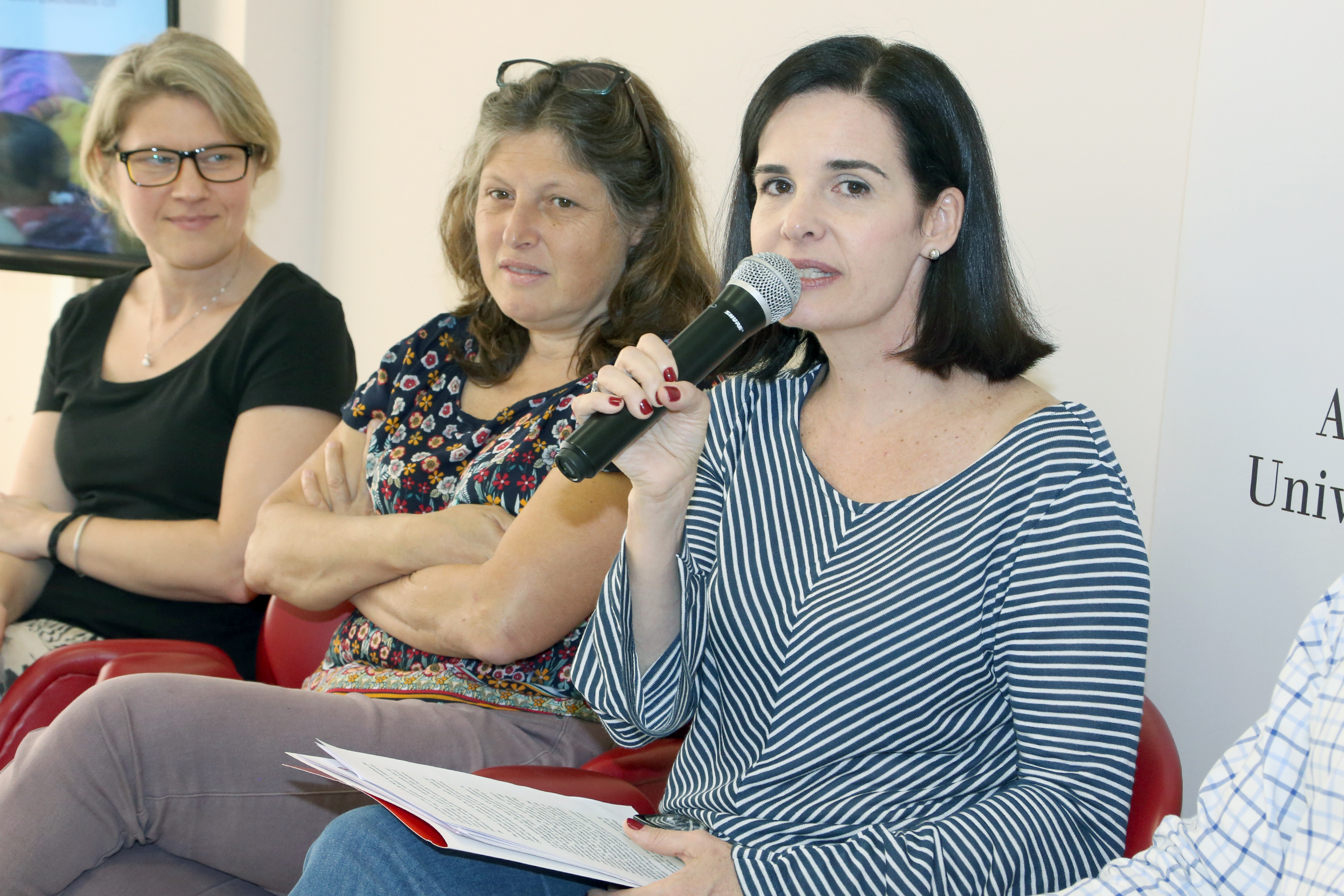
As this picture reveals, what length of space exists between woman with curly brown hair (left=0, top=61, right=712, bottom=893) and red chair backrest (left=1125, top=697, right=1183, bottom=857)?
721 millimetres

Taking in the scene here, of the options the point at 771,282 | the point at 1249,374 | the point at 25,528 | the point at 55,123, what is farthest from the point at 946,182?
the point at 55,123

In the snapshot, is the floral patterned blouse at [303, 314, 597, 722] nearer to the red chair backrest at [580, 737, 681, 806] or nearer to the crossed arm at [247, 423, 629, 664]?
the crossed arm at [247, 423, 629, 664]

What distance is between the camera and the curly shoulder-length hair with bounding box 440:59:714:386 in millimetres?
1875

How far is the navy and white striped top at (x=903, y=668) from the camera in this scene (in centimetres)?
113

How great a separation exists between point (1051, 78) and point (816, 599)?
101cm

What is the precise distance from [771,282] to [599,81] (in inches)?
33.3

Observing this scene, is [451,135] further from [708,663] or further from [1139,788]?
[1139,788]

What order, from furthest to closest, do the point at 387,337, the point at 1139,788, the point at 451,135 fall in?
1. the point at 387,337
2. the point at 451,135
3. the point at 1139,788

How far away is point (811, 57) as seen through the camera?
1.37 metres

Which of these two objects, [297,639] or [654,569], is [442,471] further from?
[654,569]

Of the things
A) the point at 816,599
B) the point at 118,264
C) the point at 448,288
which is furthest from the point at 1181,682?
the point at 118,264

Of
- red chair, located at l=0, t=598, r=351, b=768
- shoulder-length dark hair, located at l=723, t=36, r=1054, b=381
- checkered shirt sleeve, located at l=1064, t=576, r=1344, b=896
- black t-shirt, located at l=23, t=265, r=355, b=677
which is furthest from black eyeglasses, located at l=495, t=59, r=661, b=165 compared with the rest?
checkered shirt sleeve, located at l=1064, t=576, r=1344, b=896

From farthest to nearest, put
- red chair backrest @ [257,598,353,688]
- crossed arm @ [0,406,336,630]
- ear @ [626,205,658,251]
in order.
Answer: crossed arm @ [0,406,336,630], red chair backrest @ [257,598,353,688], ear @ [626,205,658,251]

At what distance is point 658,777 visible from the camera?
1.55 m
